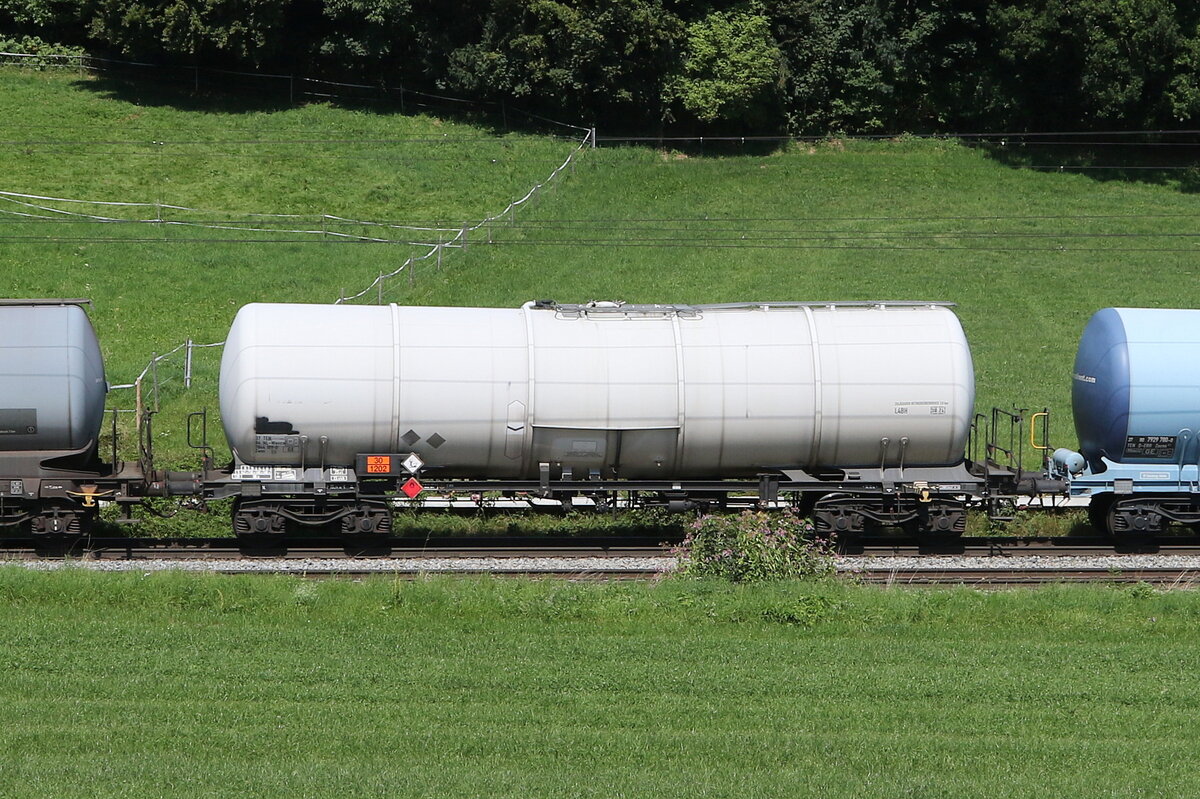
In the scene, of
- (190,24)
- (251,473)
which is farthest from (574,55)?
(251,473)

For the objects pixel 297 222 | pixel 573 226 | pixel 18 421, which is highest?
pixel 573 226

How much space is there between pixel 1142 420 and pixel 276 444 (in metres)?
14.2

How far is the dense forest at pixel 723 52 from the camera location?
50500 millimetres

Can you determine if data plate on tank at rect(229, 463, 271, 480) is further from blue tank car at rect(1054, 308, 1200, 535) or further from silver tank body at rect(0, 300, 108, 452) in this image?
blue tank car at rect(1054, 308, 1200, 535)

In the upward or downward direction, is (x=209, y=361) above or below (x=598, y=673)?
above

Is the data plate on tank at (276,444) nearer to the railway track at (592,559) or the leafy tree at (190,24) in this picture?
Answer: the railway track at (592,559)

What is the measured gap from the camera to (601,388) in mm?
20750

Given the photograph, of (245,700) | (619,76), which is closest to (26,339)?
(245,700)

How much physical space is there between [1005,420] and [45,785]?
2370cm

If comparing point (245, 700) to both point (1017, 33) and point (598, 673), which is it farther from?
point (1017, 33)

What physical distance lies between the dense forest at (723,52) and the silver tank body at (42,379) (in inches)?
1331

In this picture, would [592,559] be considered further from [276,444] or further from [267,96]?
[267,96]

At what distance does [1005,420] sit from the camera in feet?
96.7

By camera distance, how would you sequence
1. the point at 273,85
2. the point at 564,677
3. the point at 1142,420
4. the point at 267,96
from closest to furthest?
the point at 564,677, the point at 1142,420, the point at 267,96, the point at 273,85
